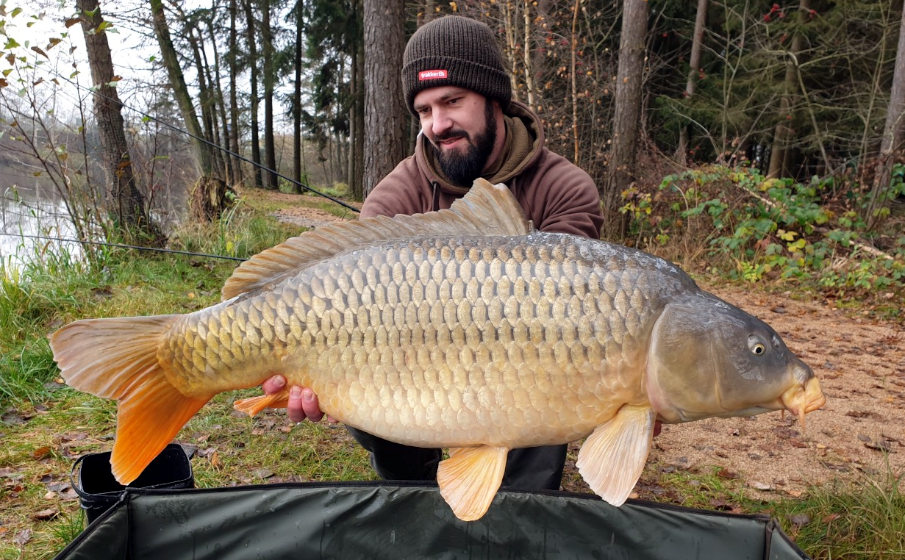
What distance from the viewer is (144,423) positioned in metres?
1.21

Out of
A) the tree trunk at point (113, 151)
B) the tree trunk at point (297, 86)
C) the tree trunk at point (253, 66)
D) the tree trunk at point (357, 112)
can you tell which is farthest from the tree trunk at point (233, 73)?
the tree trunk at point (113, 151)

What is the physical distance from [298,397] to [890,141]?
5783 mm

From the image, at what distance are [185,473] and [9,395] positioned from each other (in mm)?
1247

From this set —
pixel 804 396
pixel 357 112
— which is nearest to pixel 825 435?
pixel 804 396

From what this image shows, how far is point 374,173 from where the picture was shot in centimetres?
404

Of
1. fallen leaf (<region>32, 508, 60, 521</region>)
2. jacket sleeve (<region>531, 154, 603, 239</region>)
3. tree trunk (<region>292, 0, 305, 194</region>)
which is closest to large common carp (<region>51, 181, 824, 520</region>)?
jacket sleeve (<region>531, 154, 603, 239</region>)

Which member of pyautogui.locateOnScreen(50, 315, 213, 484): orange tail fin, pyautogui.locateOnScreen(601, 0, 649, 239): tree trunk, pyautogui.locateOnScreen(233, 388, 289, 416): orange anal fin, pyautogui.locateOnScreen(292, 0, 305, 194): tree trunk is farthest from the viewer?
pyautogui.locateOnScreen(292, 0, 305, 194): tree trunk

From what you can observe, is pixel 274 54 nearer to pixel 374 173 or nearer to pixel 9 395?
pixel 374 173

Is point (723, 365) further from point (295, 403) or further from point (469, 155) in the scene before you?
point (469, 155)

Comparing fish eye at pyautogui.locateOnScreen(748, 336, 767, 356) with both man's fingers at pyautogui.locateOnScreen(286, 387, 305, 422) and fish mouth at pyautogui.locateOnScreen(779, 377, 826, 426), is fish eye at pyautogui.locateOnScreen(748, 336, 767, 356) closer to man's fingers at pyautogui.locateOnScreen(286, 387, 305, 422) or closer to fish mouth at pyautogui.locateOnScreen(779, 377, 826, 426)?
fish mouth at pyautogui.locateOnScreen(779, 377, 826, 426)

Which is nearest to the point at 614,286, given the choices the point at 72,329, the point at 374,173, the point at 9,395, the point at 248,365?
the point at 248,365

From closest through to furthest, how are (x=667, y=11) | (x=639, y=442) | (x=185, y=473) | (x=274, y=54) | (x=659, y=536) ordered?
1. (x=639, y=442)
2. (x=659, y=536)
3. (x=185, y=473)
4. (x=667, y=11)
5. (x=274, y=54)

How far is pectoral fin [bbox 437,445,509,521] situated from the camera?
1106 mm

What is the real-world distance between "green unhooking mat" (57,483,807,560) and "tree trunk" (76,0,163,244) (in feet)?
10.5
